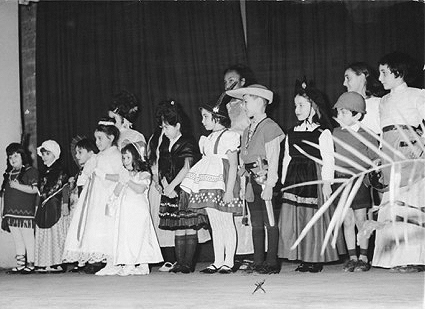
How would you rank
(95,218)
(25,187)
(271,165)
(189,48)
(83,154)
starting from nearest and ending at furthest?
1. (271,165)
2. (95,218)
3. (83,154)
4. (25,187)
5. (189,48)

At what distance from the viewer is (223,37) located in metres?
6.10

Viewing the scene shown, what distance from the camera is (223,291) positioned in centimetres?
399

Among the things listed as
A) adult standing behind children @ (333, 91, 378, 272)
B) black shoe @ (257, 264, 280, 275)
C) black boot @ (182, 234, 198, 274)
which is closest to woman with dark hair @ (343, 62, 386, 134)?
adult standing behind children @ (333, 91, 378, 272)

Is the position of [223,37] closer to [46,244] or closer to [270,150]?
[270,150]

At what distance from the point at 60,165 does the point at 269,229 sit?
5.89 feet

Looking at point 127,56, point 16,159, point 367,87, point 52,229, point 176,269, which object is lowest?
point 176,269

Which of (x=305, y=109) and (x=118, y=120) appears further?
(x=118, y=120)

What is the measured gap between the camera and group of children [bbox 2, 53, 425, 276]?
4.79 metres

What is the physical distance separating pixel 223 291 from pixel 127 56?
292 centimetres

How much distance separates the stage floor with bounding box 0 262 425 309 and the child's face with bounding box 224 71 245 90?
134cm

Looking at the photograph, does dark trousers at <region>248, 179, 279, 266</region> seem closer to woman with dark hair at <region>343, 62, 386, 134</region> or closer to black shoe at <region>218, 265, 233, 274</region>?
black shoe at <region>218, 265, 233, 274</region>

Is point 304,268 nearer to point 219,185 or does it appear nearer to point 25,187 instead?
point 219,185

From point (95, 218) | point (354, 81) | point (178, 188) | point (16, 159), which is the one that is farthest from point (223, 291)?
point (16, 159)

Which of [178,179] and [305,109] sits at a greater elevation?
[305,109]
